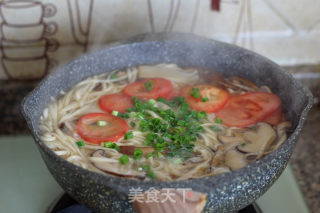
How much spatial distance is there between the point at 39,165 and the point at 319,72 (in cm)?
152

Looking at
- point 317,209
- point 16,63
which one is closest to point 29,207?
point 16,63

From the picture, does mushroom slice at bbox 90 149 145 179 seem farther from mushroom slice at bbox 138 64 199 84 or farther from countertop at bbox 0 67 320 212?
countertop at bbox 0 67 320 212

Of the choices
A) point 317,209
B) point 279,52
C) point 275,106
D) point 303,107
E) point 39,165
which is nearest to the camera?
point 303,107

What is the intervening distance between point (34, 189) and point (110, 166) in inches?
21.6

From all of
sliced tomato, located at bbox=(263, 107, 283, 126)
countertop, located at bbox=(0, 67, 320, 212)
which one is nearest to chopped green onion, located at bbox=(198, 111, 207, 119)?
sliced tomato, located at bbox=(263, 107, 283, 126)

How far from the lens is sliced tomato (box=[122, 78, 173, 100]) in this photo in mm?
1648

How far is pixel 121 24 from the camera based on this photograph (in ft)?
6.48

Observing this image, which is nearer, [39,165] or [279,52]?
[39,165]

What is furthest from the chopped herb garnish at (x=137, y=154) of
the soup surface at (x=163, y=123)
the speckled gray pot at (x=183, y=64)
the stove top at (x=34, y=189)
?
the stove top at (x=34, y=189)

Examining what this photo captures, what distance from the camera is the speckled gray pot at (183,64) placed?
1027 millimetres

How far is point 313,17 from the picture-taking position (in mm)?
2055

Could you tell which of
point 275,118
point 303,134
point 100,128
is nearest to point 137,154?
point 100,128

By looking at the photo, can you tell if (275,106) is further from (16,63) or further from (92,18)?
(16,63)

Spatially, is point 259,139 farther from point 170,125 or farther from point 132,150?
point 132,150
